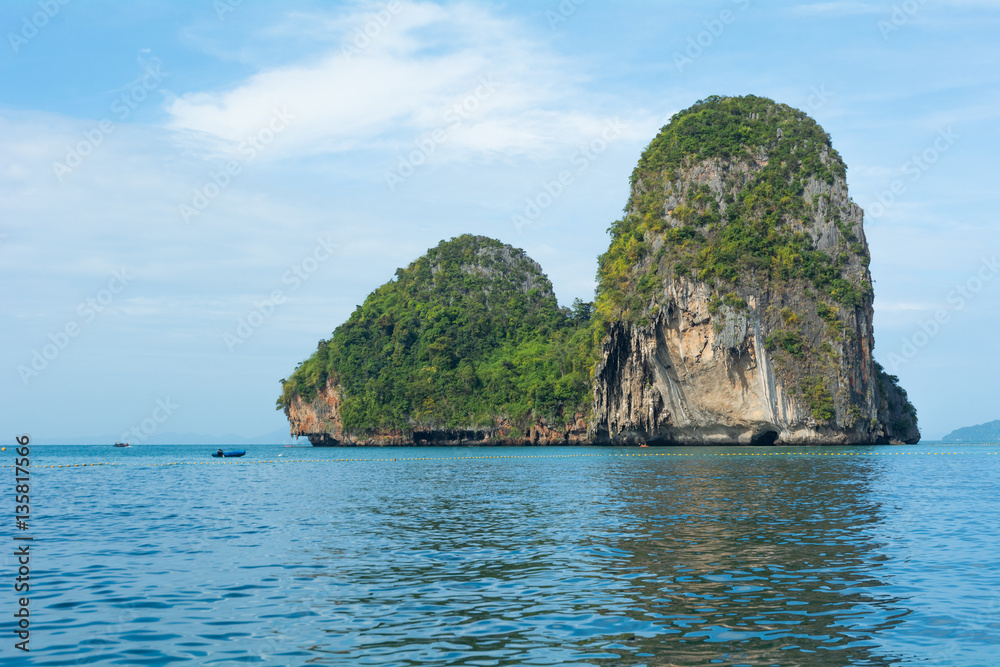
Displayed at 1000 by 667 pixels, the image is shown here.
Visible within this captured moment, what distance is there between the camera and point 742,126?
290 ft

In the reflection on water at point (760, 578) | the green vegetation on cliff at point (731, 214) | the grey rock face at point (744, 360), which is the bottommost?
the reflection on water at point (760, 578)

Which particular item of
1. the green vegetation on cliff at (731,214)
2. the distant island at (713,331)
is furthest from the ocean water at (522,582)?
the green vegetation on cliff at (731,214)

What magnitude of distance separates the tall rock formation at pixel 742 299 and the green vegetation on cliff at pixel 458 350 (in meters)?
16.4

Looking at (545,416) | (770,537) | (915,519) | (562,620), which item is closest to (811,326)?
(545,416)

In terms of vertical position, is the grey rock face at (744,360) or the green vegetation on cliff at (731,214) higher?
the green vegetation on cliff at (731,214)

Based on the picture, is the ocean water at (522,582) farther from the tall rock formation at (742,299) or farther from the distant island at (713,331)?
the distant island at (713,331)

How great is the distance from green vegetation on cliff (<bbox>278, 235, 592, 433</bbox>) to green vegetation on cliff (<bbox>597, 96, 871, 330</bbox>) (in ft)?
60.0

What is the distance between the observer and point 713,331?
7688 centimetres

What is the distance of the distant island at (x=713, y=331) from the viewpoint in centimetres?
7594

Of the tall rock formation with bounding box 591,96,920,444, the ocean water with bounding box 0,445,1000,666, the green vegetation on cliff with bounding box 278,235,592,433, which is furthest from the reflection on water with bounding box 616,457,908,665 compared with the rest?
the green vegetation on cliff with bounding box 278,235,592,433

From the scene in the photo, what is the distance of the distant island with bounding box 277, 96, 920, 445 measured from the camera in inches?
2990

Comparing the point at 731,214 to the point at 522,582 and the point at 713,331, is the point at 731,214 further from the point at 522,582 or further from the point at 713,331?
the point at 522,582

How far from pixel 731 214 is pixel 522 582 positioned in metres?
75.7

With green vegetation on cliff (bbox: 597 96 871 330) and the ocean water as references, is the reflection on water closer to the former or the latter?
the ocean water
